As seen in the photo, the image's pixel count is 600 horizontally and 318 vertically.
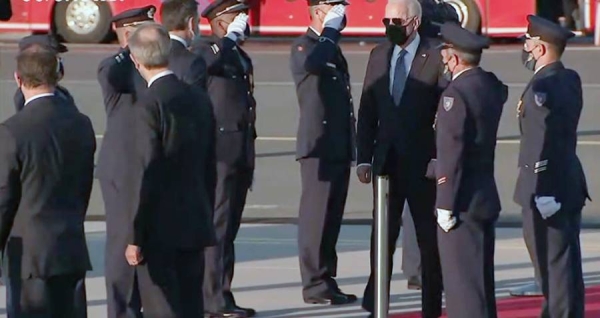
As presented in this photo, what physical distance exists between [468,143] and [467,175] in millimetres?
187

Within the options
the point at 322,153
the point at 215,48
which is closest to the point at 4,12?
the point at 215,48

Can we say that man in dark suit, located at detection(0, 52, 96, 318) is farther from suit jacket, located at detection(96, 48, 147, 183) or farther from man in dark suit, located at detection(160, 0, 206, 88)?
man in dark suit, located at detection(160, 0, 206, 88)

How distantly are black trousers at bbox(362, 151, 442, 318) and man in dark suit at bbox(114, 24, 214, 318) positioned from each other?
174 centimetres

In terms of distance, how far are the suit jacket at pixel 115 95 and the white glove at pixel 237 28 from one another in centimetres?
109

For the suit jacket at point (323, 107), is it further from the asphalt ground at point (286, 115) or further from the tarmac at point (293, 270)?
the asphalt ground at point (286, 115)

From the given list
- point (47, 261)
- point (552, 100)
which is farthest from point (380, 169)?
point (47, 261)

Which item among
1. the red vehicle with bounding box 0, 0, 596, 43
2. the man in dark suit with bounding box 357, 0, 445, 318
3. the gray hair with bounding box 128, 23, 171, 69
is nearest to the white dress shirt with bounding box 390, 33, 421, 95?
the man in dark suit with bounding box 357, 0, 445, 318

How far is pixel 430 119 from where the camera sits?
883 cm

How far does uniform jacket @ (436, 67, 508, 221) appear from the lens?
26.1 feet

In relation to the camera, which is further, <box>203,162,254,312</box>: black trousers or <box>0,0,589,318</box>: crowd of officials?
<box>203,162,254,312</box>: black trousers

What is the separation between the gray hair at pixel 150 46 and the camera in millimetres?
7152

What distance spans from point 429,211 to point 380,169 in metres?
0.38

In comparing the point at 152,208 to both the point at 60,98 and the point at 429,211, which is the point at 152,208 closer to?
the point at 60,98

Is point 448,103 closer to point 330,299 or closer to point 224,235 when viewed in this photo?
point 224,235
